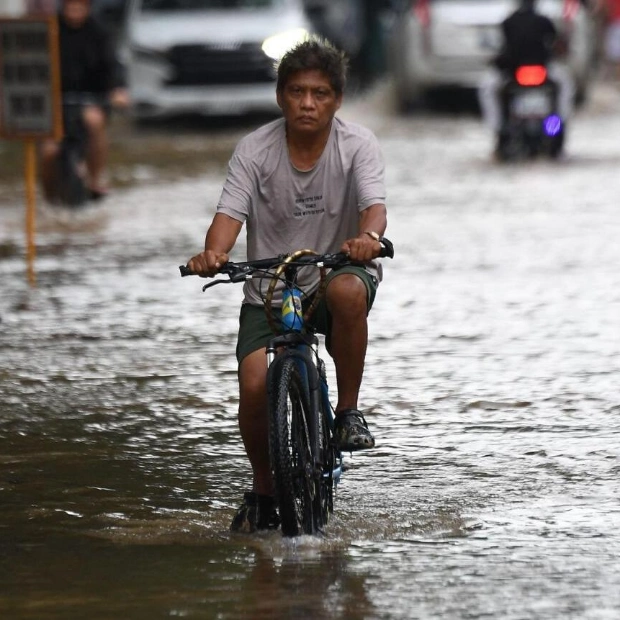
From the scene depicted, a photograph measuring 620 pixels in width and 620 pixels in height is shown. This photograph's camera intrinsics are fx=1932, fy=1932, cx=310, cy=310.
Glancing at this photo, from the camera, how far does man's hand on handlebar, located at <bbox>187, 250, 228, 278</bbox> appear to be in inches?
232

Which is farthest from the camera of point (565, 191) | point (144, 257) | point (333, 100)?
point (565, 191)

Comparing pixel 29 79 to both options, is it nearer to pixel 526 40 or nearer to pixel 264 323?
pixel 264 323

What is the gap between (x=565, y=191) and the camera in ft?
55.7

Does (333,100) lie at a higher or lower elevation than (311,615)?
higher

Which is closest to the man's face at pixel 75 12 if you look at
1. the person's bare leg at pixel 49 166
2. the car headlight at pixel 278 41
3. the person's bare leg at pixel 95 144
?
the person's bare leg at pixel 95 144

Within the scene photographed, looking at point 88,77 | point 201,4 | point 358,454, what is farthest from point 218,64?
point 358,454

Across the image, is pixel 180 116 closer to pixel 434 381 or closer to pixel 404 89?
pixel 404 89

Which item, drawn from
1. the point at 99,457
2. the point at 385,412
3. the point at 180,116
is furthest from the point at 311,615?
the point at 180,116

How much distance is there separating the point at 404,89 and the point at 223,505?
18945mm

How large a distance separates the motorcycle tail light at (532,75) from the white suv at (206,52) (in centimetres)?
408

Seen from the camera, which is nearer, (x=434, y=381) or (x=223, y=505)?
(x=223, y=505)

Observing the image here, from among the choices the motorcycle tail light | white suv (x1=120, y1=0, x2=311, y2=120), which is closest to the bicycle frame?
the motorcycle tail light

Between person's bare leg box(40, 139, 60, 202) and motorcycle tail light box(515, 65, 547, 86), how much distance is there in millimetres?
A: 5336

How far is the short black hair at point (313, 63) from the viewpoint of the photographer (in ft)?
20.5
